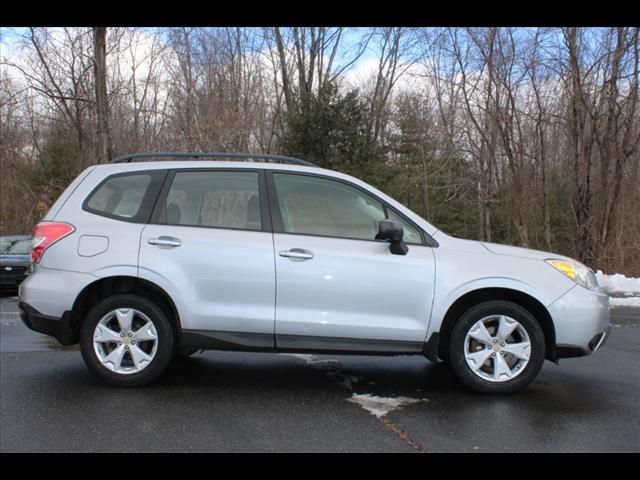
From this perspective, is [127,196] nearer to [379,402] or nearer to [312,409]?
[312,409]

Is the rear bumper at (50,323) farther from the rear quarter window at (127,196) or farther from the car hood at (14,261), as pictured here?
the car hood at (14,261)

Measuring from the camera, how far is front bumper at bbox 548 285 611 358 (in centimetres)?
443

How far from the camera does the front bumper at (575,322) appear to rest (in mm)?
4434

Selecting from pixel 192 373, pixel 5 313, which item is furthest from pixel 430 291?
pixel 5 313

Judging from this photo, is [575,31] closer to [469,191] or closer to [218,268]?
[469,191]

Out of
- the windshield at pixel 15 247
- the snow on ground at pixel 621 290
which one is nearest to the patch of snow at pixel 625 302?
the snow on ground at pixel 621 290

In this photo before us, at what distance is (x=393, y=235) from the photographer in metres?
4.32

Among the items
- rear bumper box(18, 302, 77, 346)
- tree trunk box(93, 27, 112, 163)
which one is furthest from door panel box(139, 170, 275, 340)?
tree trunk box(93, 27, 112, 163)

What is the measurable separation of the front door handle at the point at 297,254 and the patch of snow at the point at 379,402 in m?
1.18

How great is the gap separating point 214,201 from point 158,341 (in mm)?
1248

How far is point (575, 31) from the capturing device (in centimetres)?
1641

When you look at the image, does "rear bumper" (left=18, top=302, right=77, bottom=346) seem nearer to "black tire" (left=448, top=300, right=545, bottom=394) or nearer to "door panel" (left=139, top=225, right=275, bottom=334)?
"door panel" (left=139, top=225, right=275, bottom=334)

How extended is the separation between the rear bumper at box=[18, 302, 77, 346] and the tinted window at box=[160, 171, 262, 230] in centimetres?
113

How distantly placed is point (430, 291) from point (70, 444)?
2.74 metres
